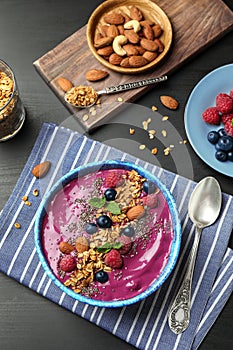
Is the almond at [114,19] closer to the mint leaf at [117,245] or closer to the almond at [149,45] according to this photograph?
the almond at [149,45]

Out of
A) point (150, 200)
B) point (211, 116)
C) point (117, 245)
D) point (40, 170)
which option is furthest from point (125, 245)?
point (211, 116)

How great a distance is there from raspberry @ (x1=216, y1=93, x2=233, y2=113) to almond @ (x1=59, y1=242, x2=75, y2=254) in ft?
1.81

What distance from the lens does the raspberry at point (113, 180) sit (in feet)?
5.52

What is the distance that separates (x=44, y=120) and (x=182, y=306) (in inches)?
24.9

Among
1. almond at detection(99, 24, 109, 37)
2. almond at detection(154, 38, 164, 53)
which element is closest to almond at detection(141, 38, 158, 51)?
almond at detection(154, 38, 164, 53)

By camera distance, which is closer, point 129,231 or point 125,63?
point 129,231

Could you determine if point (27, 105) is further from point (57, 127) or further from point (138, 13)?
point (138, 13)

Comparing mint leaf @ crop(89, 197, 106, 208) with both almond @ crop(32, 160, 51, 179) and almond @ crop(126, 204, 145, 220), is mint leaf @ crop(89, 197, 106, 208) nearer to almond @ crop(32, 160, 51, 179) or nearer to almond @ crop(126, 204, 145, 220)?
almond @ crop(126, 204, 145, 220)

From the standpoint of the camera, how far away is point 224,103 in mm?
1794

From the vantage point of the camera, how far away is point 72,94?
1.83 meters

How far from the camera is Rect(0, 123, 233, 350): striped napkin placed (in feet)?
5.48

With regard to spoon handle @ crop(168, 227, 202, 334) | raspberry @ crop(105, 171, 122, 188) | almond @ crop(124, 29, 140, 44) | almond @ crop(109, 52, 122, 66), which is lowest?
spoon handle @ crop(168, 227, 202, 334)

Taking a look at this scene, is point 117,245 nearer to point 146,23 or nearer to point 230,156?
point 230,156

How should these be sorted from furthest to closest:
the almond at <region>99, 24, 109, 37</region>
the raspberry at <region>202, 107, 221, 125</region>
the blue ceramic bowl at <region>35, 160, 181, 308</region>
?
the almond at <region>99, 24, 109, 37</region>, the raspberry at <region>202, 107, 221, 125</region>, the blue ceramic bowl at <region>35, 160, 181, 308</region>
